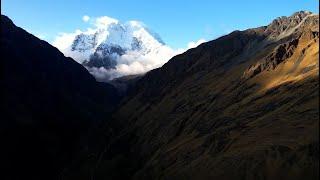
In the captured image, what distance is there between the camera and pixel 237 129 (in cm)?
11362

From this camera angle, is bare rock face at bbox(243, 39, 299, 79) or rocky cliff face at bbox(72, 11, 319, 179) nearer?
rocky cliff face at bbox(72, 11, 319, 179)

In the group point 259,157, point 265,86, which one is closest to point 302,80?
point 265,86

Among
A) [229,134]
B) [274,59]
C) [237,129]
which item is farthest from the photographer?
[274,59]

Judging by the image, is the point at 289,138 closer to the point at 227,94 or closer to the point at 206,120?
the point at 206,120

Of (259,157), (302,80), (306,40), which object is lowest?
(259,157)

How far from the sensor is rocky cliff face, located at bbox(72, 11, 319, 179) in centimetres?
8456

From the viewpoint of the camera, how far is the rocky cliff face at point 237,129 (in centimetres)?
8456

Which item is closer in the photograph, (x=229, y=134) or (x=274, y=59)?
(x=229, y=134)

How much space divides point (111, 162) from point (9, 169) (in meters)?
49.2

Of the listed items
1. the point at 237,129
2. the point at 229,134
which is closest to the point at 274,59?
the point at 237,129

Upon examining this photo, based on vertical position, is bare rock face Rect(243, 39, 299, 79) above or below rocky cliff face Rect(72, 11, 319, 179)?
above

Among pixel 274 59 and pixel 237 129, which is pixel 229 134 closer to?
pixel 237 129

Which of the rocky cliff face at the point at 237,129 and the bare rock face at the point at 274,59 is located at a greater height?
the bare rock face at the point at 274,59

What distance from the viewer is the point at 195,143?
12331 cm
